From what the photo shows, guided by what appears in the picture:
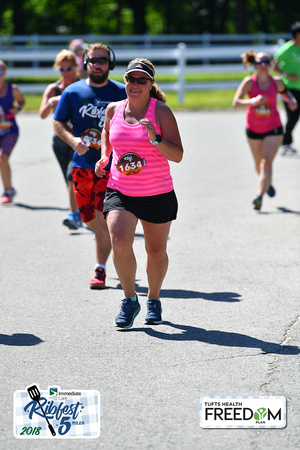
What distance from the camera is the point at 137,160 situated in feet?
18.9

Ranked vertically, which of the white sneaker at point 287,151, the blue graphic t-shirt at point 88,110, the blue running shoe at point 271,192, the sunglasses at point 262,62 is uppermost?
the sunglasses at point 262,62

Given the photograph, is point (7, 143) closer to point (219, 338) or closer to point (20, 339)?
point (20, 339)

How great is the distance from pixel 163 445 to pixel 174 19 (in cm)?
5197

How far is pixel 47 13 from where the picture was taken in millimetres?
52969

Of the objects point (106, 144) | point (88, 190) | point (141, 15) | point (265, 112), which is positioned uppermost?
point (141, 15)

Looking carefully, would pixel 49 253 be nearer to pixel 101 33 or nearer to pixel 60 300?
pixel 60 300

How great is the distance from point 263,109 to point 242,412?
6.26 meters

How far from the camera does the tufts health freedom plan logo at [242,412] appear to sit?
4298mm

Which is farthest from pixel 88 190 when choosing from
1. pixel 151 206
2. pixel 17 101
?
pixel 17 101

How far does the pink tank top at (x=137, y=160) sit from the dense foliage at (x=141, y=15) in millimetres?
41213

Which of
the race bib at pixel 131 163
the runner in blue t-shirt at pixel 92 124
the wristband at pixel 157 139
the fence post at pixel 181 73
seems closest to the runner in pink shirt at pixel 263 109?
the runner in blue t-shirt at pixel 92 124

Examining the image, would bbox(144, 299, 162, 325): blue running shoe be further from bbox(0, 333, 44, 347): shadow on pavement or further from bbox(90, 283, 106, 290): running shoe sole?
bbox(90, 283, 106, 290): running shoe sole

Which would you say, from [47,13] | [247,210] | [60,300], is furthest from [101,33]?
[60,300]

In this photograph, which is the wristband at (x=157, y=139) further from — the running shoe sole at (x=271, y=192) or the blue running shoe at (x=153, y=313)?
the running shoe sole at (x=271, y=192)
